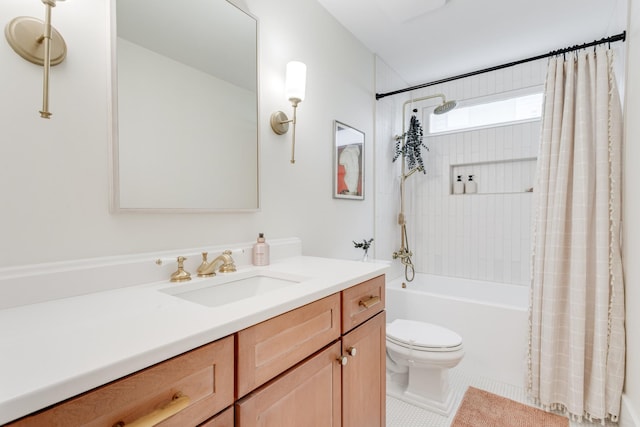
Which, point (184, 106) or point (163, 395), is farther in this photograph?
point (184, 106)

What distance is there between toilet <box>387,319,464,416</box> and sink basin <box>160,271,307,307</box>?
96 centimetres

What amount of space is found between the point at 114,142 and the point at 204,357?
2.50 ft

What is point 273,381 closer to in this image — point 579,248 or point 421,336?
point 421,336

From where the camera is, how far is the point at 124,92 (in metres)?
1.02

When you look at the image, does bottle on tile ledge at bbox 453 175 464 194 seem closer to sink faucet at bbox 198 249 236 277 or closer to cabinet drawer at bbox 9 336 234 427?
sink faucet at bbox 198 249 236 277

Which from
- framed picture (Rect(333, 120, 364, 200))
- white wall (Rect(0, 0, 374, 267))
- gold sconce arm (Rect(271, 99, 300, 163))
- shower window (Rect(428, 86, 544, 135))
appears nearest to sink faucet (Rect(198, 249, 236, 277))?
white wall (Rect(0, 0, 374, 267))

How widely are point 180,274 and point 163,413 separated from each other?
0.57 metres

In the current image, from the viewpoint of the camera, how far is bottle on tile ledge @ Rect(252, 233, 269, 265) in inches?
53.4

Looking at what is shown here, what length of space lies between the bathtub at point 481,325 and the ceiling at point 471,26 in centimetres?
190

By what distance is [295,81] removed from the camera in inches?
59.9

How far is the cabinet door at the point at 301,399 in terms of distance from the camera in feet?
2.45

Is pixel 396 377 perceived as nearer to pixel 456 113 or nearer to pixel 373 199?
pixel 373 199

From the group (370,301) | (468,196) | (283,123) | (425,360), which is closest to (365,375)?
→ (370,301)

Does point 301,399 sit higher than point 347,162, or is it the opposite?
point 347,162
